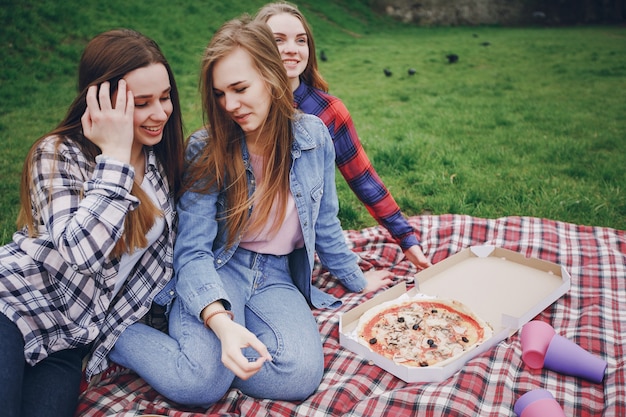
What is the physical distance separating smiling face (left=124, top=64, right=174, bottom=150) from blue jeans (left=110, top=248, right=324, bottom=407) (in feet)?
2.49

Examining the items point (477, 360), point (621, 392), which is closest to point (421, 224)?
point (477, 360)

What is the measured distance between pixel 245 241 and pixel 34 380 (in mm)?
1098

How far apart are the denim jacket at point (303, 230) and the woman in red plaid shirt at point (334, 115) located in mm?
350

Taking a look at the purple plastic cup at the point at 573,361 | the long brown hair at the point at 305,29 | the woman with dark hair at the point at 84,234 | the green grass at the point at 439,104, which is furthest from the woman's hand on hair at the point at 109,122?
the purple plastic cup at the point at 573,361

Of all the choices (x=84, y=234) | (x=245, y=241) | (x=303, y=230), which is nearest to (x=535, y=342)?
(x=303, y=230)

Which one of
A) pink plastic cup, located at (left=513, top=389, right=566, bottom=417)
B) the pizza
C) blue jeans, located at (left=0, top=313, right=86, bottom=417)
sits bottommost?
the pizza

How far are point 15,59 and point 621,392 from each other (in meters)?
9.64

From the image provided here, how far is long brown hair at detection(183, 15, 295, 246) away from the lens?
2.42m

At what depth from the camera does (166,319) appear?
8.65 ft

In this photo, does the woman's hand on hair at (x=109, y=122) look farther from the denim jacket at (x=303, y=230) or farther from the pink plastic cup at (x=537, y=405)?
the pink plastic cup at (x=537, y=405)

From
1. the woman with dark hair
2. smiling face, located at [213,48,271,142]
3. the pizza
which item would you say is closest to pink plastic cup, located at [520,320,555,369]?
the pizza

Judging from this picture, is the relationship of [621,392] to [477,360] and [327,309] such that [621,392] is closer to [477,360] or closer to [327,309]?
[477,360]

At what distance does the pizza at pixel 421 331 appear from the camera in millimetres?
2455

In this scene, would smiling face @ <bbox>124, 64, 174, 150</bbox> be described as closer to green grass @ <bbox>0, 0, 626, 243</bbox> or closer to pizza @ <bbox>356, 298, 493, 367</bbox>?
green grass @ <bbox>0, 0, 626, 243</bbox>
